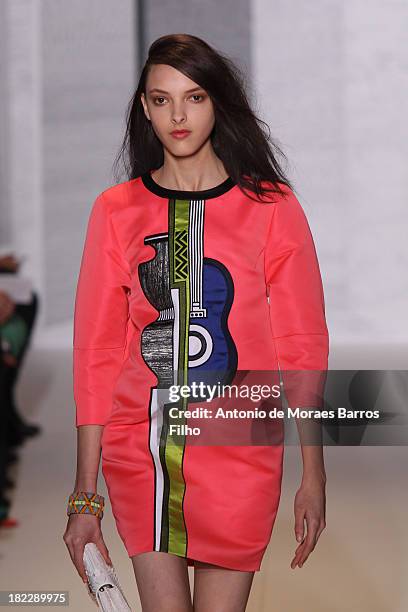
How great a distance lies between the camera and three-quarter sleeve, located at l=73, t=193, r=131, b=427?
1551 mm

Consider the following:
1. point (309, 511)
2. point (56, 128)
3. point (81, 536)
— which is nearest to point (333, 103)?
point (56, 128)

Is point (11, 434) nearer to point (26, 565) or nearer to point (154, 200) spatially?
point (26, 565)

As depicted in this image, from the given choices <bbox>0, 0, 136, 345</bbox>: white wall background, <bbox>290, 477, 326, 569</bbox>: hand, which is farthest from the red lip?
<bbox>0, 0, 136, 345</bbox>: white wall background

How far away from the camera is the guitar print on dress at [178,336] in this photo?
1.56 meters

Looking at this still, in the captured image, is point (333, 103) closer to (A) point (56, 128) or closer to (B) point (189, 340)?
(A) point (56, 128)

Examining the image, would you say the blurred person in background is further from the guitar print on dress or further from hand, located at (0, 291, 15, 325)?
the guitar print on dress

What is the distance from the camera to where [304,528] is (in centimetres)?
155

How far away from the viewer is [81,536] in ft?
4.96

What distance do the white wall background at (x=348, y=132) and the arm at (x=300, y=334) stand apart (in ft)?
2.97

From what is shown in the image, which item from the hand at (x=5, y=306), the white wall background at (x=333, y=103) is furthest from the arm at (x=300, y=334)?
the hand at (x=5, y=306)

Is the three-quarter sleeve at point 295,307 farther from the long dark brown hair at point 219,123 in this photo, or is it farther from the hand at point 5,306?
the hand at point 5,306

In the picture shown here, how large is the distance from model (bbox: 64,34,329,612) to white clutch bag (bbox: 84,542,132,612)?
0.04 metres

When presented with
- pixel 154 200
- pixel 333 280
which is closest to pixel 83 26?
pixel 333 280

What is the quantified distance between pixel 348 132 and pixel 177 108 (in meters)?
1.13
